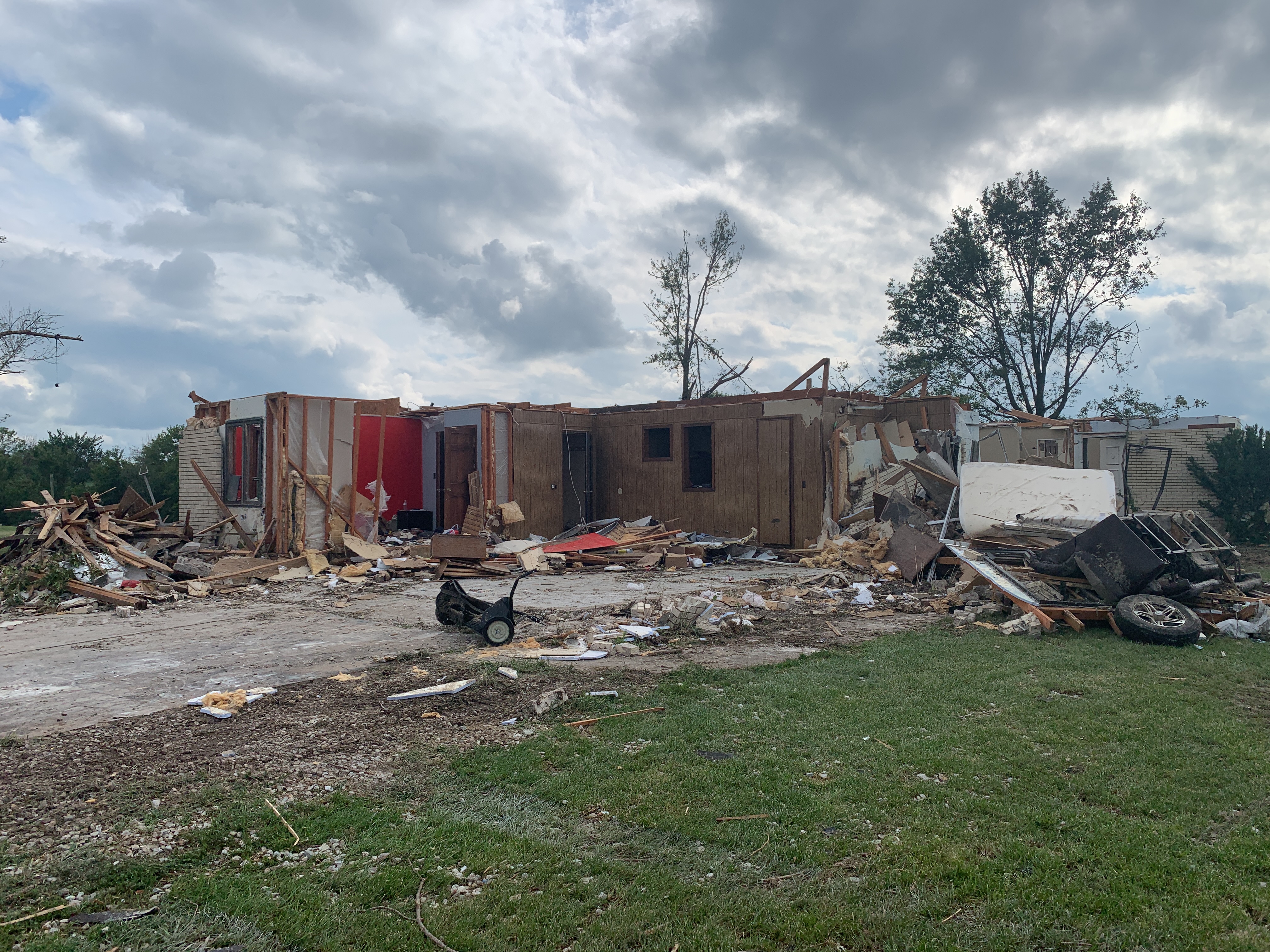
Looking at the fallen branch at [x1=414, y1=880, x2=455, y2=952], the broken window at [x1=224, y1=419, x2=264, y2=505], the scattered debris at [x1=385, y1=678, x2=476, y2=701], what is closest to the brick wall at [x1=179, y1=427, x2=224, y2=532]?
the broken window at [x1=224, y1=419, x2=264, y2=505]

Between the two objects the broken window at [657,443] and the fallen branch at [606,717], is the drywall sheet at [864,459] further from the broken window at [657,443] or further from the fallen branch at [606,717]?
the fallen branch at [606,717]

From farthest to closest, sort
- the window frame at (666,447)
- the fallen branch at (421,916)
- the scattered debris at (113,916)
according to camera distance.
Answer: the window frame at (666,447), the scattered debris at (113,916), the fallen branch at (421,916)

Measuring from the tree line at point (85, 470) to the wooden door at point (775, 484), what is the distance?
14343 mm

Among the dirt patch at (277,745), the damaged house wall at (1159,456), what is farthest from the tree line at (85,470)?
the damaged house wall at (1159,456)

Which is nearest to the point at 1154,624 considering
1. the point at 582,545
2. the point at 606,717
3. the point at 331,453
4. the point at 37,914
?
the point at 606,717

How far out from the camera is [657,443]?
57.0ft

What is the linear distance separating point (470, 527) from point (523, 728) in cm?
1123

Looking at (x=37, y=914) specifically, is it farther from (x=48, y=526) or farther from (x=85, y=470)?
(x=85, y=470)

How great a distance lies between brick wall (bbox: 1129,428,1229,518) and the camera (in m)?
20.5

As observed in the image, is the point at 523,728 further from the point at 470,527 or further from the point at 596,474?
the point at 596,474

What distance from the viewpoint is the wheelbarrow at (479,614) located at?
299 inches

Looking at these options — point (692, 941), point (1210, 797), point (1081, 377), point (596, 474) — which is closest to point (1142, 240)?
point (1081, 377)

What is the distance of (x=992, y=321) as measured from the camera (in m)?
28.5

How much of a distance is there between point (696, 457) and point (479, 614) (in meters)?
9.21
